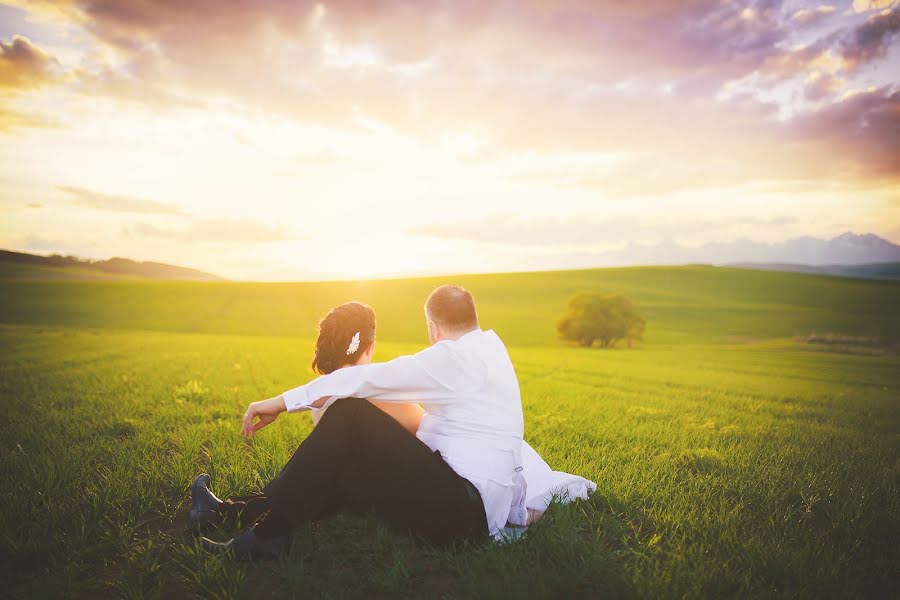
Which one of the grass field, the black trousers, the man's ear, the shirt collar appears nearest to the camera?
the grass field

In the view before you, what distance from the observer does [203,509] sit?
135 inches

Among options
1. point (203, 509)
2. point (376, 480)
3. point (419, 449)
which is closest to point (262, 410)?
point (203, 509)

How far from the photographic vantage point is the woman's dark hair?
12.9 feet

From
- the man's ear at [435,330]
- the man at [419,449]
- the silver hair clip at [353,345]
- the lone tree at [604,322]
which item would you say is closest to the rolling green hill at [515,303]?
the lone tree at [604,322]

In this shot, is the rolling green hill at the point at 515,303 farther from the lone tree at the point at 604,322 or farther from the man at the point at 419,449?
the man at the point at 419,449

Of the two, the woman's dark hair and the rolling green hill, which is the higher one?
the woman's dark hair

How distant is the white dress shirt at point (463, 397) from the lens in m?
3.22

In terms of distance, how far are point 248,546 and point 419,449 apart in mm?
1426

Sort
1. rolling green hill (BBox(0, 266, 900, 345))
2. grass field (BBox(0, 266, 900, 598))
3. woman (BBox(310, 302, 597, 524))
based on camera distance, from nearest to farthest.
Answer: grass field (BBox(0, 266, 900, 598))
woman (BBox(310, 302, 597, 524))
rolling green hill (BBox(0, 266, 900, 345))

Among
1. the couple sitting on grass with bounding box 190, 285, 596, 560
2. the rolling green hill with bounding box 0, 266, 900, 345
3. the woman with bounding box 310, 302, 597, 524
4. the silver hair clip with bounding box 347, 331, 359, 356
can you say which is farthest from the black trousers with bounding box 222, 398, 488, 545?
the rolling green hill with bounding box 0, 266, 900, 345

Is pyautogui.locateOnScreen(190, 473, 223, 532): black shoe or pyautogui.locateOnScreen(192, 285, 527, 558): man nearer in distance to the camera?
pyautogui.locateOnScreen(192, 285, 527, 558): man

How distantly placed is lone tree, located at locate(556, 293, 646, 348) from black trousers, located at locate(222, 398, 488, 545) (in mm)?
47058

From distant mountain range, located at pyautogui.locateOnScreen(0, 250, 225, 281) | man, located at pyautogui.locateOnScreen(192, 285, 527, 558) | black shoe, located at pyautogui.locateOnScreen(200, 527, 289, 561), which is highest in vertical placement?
distant mountain range, located at pyautogui.locateOnScreen(0, 250, 225, 281)

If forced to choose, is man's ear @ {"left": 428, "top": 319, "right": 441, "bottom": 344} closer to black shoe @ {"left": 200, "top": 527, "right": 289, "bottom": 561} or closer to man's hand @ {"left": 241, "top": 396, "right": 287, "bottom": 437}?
man's hand @ {"left": 241, "top": 396, "right": 287, "bottom": 437}
